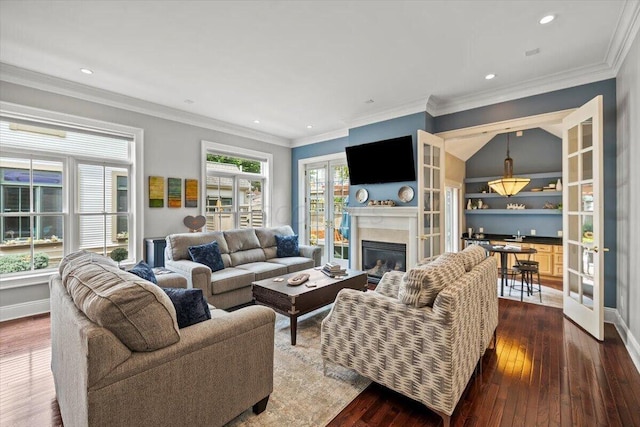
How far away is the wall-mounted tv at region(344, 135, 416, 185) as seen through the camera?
4445mm

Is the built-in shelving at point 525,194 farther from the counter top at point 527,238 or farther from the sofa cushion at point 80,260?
the sofa cushion at point 80,260

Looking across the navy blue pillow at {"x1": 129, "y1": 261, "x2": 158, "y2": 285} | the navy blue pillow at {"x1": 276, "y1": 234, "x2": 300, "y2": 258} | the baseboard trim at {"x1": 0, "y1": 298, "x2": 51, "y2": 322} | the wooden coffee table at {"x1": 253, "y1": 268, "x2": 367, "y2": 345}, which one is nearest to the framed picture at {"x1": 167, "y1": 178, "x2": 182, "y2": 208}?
the navy blue pillow at {"x1": 276, "y1": 234, "x2": 300, "y2": 258}

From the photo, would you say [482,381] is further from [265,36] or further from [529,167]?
[529,167]

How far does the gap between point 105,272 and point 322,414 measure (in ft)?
5.04

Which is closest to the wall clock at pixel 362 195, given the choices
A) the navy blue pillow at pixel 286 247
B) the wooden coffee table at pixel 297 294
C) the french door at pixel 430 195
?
the french door at pixel 430 195

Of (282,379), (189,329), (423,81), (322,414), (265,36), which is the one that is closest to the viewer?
(189,329)

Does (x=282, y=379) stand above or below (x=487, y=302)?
below

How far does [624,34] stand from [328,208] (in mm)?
4722

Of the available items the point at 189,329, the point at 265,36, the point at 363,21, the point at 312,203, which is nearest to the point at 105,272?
the point at 189,329

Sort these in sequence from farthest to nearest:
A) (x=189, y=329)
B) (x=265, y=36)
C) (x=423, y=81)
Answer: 1. (x=423, y=81)
2. (x=265, y=36)
3. (x=189, y=329)

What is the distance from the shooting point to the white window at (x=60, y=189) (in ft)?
11.4

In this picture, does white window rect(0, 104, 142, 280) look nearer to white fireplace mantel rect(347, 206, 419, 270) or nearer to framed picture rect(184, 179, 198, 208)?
framed picture rect(184, 179, 198, 208)

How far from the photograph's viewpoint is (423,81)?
12.0 ft

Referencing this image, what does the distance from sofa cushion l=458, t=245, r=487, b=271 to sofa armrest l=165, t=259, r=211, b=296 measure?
2733mm
